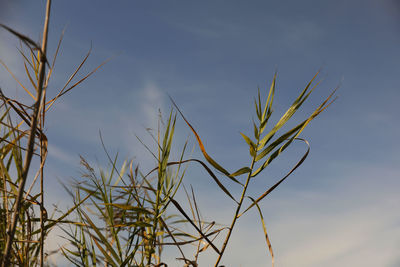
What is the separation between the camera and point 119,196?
133cm

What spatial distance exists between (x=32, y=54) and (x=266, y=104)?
2.40 ft

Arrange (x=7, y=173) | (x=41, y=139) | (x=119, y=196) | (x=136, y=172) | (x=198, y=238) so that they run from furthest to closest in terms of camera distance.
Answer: (x=136, y=172) < (x=119, y=196) < (x=198, y=238) < (x=7, y=173) < (x=41, y=139)

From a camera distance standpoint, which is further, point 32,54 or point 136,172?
point 136,172

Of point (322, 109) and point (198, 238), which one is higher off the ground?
point (322, 109)

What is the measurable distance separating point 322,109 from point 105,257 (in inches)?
30.7

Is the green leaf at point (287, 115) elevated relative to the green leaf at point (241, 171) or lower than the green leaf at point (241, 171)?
elevated

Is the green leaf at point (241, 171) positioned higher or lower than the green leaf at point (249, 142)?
lower

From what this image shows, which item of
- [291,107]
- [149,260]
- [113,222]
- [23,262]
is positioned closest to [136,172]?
[113,222]

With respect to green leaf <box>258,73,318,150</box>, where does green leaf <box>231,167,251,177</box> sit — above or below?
below

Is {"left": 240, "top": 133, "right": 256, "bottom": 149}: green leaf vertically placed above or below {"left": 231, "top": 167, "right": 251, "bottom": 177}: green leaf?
above

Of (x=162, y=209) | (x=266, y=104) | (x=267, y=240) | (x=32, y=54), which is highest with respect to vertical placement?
(x=32, y=54)

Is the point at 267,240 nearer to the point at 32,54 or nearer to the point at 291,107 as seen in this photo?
the point at 291,107

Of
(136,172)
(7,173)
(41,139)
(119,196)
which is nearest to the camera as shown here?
(41,139)

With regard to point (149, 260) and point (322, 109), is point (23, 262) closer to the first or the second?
point (149, 260)
